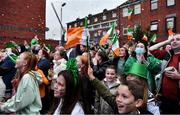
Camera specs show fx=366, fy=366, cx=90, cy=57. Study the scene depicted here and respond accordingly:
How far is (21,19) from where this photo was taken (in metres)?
26.5

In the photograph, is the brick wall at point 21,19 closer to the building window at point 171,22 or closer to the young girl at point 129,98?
the building window at point 171,22

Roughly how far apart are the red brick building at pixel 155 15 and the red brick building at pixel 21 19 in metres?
14.8

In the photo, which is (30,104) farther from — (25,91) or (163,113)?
(163,113)

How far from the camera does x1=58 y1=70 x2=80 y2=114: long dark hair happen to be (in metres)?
3.84

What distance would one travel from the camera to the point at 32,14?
89.1ft

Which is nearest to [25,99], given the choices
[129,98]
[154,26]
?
[129,98]

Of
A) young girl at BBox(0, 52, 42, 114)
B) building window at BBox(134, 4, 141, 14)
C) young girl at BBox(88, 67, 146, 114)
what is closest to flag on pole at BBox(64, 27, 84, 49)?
young girl at BBox(0, 52, 42, 114)

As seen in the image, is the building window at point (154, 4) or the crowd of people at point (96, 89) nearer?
the crowd of people at point (96, 89)

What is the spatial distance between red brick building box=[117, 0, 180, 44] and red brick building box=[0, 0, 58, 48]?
14.8 m

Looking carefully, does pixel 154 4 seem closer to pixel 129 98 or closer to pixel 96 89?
pixel 96 89

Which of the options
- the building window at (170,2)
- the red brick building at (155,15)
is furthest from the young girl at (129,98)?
the building window at (170,2)

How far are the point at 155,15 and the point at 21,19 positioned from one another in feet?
59.6

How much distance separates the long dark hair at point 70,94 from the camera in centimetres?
384

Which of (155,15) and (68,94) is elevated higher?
(155,15)
